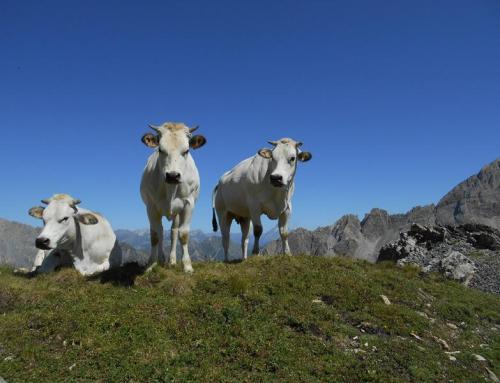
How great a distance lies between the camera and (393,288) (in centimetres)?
1227

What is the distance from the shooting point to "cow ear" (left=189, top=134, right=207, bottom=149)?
1087 cm

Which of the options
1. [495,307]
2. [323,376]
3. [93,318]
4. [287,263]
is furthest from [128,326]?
[495,307]

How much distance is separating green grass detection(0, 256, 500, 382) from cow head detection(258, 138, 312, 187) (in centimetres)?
252

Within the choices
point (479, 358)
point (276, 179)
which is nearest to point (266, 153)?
point (276, 179)

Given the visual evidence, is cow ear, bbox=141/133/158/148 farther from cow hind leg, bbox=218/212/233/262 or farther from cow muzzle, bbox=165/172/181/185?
cow hind leg, bbox=218/212/233/262

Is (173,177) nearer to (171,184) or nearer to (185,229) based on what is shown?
(171,184)

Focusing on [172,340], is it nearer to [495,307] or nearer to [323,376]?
[323,376]

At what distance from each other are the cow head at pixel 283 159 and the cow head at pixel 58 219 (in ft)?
17.5

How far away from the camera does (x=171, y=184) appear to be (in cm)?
1023

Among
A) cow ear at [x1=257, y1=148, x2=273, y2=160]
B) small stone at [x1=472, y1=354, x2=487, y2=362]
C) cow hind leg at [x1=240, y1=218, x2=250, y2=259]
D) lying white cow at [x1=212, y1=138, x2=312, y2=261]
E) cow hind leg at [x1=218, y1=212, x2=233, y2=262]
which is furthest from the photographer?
cow hind leg at [x1=218, y1=212, x2=233, y2=262]

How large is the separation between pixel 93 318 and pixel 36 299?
2261 mm

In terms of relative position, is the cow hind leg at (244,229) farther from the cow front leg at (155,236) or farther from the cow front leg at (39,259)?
the cow front leg at (39,259)

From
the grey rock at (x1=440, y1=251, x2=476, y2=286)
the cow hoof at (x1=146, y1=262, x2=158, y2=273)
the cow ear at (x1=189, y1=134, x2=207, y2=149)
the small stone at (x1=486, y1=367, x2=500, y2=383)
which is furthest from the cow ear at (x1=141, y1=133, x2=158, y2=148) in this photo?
the grey rock at (x1=440, y1=251, x2=476, y2=286)

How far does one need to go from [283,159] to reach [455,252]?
1373cm
